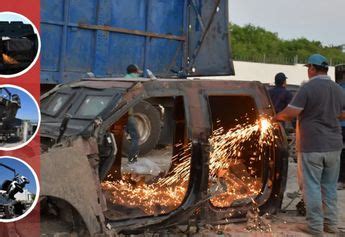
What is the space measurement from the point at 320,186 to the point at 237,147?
3.54ft

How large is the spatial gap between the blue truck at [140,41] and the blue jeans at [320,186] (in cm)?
288

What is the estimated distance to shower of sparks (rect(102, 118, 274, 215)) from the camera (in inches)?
212

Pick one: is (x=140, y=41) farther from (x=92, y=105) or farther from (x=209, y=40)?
(x=92, y=105)

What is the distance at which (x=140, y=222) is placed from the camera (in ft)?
15.2

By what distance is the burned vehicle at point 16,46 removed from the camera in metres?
3.64

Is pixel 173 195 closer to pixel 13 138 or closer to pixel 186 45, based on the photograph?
pixel 13 138

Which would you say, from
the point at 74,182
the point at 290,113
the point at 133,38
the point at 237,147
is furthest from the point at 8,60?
the point at 133,38

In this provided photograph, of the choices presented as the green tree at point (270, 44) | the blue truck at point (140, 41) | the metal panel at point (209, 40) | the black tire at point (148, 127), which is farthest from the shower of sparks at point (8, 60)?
the green tree at point (270, 44)

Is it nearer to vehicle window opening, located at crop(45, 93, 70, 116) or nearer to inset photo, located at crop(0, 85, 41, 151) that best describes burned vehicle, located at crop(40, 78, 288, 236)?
vehicle window opening, located at crop(45, 93, 70, 116)

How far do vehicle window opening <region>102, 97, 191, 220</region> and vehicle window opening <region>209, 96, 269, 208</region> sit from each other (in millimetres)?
375

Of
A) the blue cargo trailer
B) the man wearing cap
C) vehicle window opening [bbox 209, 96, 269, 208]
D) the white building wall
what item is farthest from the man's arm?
the white building wall

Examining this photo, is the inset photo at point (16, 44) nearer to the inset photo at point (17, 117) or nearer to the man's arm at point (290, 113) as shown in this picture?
the inset photo at point (17, 117)

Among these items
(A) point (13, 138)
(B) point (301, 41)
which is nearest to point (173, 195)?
(A) point (13, 138)

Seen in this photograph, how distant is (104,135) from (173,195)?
1393 mm
